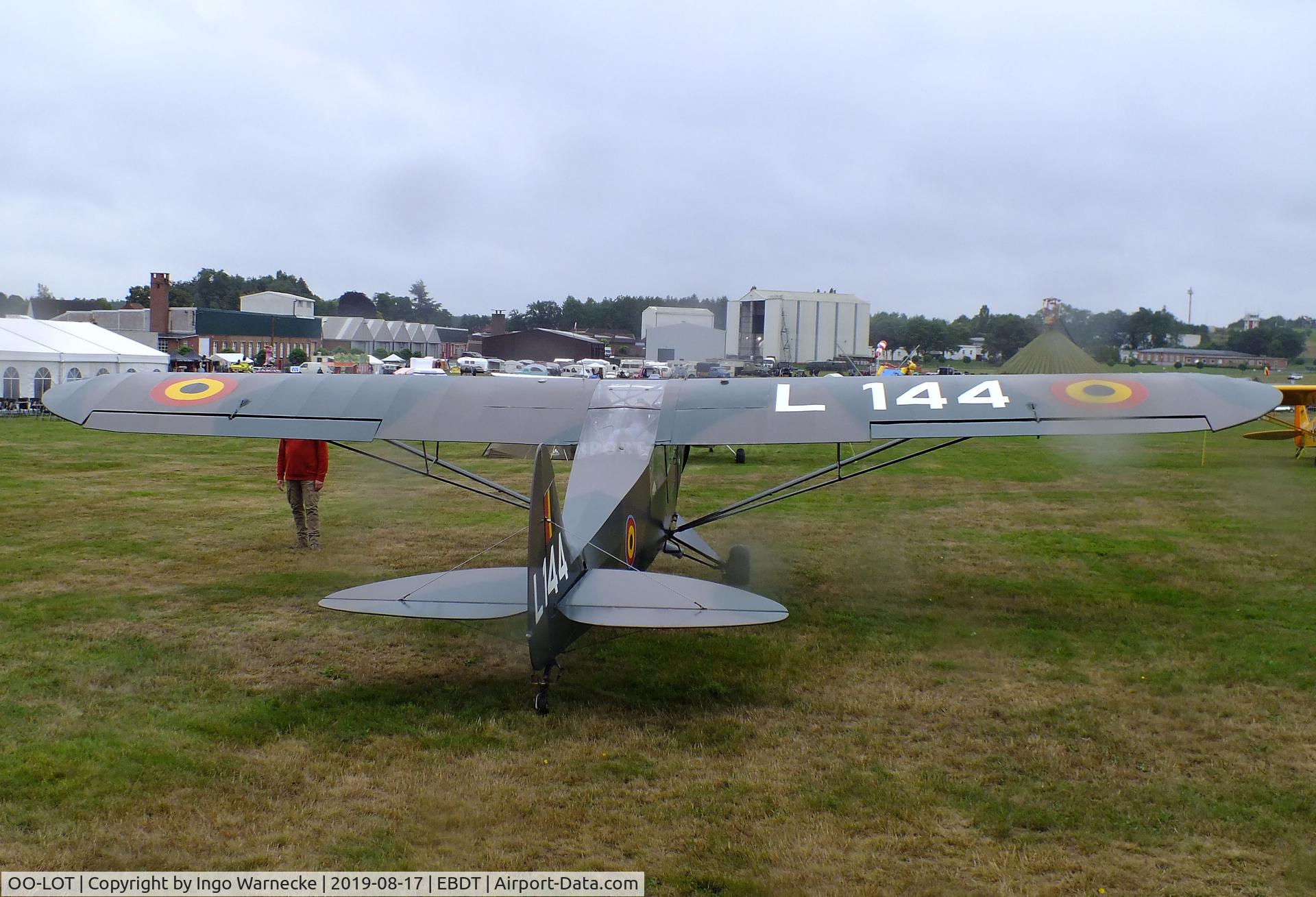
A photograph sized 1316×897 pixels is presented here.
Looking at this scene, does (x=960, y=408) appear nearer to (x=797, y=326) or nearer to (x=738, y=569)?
(x=738, y=569)

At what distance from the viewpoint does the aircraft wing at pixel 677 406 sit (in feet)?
22.3

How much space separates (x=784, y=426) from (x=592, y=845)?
12.4 feet

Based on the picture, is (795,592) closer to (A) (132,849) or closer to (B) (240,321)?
(A) (132,849)

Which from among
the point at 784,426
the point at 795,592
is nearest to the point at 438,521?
the point at 795,592

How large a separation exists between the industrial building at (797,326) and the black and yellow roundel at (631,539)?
1912 inches

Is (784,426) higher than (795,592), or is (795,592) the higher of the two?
(784,426)

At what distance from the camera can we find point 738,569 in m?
8.43

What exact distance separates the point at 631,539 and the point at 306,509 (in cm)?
455

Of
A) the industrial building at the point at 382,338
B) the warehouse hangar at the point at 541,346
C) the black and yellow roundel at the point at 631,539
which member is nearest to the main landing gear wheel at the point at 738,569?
the black and yellow roundel at the point at 631,539

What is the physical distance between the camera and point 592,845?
401cm

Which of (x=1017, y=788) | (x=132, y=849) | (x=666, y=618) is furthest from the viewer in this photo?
(x=666, y=618)

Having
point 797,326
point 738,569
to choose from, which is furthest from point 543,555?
point 797,326

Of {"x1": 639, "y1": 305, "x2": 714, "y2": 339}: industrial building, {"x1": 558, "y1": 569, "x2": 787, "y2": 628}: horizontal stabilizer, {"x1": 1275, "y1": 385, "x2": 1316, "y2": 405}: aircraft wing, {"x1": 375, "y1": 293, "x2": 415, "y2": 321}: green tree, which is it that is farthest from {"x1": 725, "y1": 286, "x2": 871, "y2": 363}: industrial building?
{"x1": 375, "y1": 293, "x2": 415, "y2": 321}: green tree

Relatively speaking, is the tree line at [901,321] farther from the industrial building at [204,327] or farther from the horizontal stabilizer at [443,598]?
the horizontal stabilizer at [443,598]
